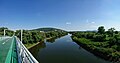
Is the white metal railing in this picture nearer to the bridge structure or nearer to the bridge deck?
the bridge structure

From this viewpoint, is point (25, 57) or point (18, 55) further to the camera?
point (18, 55)

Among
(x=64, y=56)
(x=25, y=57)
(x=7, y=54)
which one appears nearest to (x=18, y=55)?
(x=7, y=54)

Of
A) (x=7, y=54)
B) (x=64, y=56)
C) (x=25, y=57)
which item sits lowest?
(x=64, y=56)

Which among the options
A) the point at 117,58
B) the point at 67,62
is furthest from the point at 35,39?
the point at 117,58

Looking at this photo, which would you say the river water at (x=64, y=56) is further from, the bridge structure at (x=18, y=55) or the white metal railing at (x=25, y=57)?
the white metal railing at (x=25, y=57)

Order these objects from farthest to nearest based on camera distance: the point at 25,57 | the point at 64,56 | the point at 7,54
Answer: the point at 64,56
the point at 7,54
the point at 25,57

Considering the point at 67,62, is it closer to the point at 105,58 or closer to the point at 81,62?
the point at 81,62

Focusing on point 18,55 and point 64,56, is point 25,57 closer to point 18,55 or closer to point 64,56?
point 18,55

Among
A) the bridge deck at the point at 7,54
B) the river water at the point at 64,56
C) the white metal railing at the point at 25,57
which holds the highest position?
the white metal railing at the point at 25,57

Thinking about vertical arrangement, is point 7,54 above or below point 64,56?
above

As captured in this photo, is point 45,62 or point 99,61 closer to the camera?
point 45,62

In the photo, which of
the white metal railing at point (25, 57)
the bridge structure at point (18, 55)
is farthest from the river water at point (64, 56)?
the white metal railing at point (25, 57)
